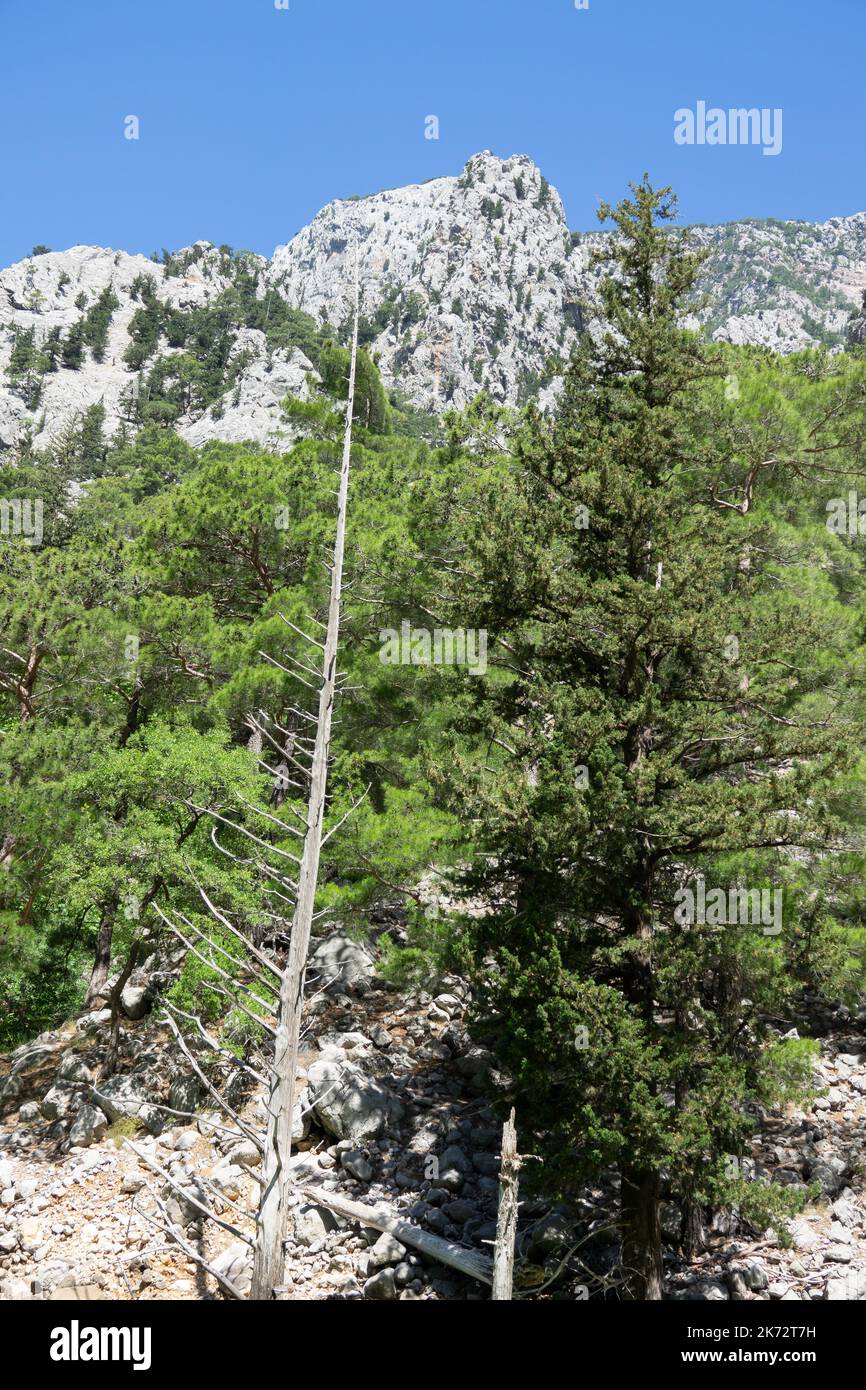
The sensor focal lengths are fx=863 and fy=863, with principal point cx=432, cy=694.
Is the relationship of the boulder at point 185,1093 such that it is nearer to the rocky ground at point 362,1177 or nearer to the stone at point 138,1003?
the rocky ground at point 362,1177

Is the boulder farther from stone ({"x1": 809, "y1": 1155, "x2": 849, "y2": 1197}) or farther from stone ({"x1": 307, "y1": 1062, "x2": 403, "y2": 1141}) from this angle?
stone ({"x1": 809, "y1": 1155, "x2": 849, "y2": 1197})

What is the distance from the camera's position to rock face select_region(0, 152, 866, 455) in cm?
10000

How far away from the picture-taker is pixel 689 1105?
7.57m

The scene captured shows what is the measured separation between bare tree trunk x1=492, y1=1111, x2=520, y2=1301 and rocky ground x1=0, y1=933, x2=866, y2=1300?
1492 mm

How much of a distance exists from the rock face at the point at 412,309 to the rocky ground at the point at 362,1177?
77660mm

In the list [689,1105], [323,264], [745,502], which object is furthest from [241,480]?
[323,264]

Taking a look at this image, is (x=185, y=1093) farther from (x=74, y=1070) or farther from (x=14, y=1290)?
(x=14, y=1290)

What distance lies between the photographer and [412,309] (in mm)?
133625

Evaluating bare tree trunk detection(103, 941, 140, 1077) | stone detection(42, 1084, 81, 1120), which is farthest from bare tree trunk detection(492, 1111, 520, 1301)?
stone detection(42, 1084, 81, 1120)

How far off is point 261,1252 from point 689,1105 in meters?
4.72

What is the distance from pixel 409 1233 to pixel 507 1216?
3.85 m

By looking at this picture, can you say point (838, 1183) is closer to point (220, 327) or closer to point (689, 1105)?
point (689, 1105)

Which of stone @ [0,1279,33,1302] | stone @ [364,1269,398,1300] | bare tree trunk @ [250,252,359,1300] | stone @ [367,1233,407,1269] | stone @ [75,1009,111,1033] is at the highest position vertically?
bare tree trunk @ [250,252,359,1300]
